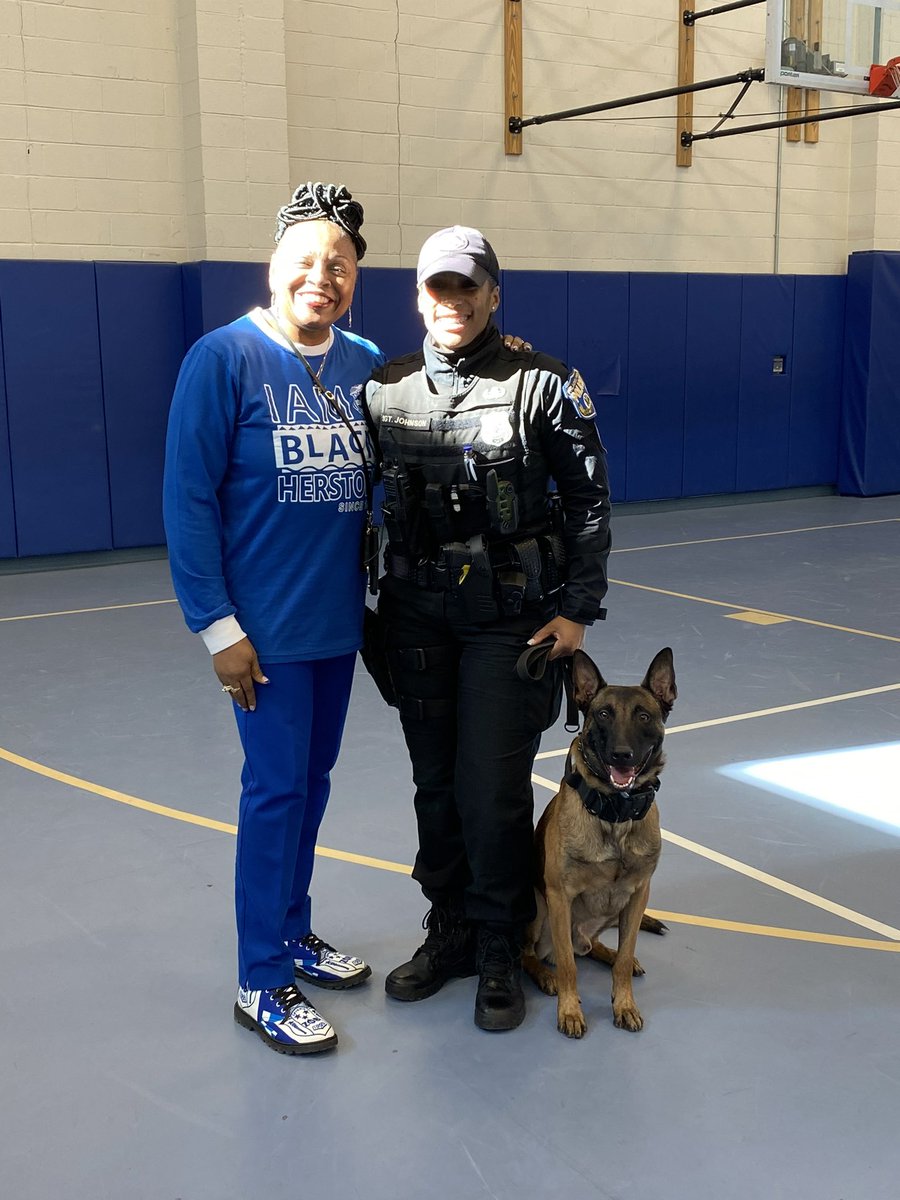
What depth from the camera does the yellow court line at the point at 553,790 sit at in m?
3.37

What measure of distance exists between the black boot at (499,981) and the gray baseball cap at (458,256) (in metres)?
1.64

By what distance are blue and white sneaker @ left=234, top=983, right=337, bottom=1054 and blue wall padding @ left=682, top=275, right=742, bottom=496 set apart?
10320 millimetres

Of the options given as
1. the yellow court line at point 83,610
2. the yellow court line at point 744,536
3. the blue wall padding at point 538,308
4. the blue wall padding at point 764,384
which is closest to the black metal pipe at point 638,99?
the blue wall padding at point 538,308

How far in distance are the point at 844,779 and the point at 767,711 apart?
906mm

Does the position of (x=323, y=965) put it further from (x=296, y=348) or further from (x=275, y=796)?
(x=296, y=348)

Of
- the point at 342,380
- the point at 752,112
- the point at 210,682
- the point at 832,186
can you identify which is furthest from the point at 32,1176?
the point at 832,186

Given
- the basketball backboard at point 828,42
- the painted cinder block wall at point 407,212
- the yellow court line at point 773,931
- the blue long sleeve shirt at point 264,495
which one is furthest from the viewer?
the basketball backboard at point 828,42

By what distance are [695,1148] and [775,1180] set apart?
0.17 metres

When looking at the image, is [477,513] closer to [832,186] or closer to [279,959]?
[279,959]

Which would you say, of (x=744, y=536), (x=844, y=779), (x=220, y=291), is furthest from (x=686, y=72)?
(x=844, y=779)

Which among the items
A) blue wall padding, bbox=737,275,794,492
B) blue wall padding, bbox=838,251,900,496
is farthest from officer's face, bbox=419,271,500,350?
blue wall padding, bbox=838,251,900,496

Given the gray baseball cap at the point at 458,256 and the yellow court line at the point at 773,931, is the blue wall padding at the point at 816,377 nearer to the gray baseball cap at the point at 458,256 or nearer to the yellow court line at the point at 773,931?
the yellow court line at the point at 773,931

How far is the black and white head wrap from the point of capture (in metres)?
2.75

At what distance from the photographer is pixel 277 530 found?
2723mm
